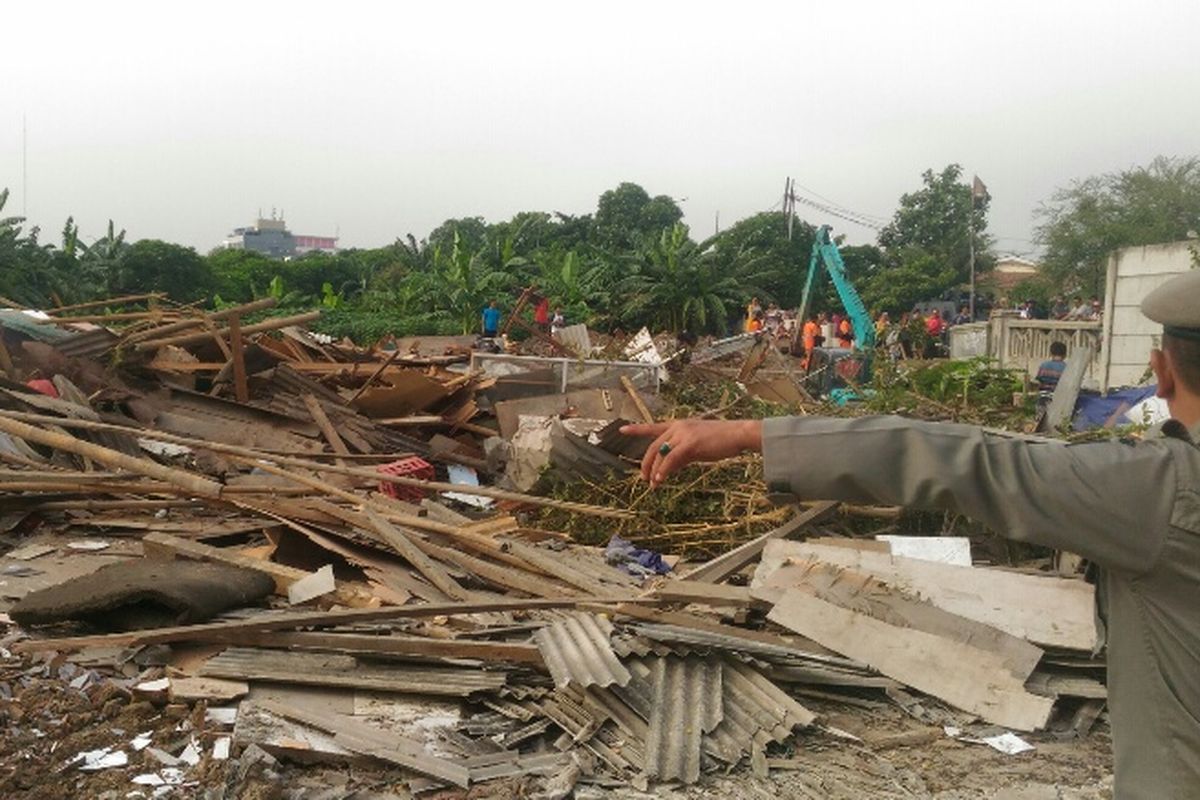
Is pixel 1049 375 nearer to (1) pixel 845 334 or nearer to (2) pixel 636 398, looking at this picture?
(2) pixel 636 398

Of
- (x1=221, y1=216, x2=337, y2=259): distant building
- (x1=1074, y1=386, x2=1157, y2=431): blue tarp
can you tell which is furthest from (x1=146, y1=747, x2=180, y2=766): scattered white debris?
(x1=221, y1=216, x2=337, y2=259): distant building

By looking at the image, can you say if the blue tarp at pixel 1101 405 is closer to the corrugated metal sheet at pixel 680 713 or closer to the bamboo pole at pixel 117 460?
the corrugated metal sheet at pixel 680 713

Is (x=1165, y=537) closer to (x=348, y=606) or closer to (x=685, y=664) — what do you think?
(x=685, y=664)

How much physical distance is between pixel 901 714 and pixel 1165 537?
11.0ft

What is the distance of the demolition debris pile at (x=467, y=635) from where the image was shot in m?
3.81

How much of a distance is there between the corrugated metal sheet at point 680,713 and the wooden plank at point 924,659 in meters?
0.64

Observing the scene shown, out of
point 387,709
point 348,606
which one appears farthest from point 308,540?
point 387,709

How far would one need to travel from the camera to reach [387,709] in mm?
4051

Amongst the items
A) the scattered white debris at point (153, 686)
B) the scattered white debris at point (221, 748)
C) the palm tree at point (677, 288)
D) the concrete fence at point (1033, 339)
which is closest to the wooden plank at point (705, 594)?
the scattered white debris at point (221, 748)

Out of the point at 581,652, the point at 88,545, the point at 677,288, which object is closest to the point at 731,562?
the point at 581,652

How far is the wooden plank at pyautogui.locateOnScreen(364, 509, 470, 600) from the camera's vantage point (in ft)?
16.9

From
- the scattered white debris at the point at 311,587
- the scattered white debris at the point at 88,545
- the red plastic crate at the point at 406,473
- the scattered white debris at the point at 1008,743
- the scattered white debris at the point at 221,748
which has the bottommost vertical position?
the scattered white debris at the point at 1008,743

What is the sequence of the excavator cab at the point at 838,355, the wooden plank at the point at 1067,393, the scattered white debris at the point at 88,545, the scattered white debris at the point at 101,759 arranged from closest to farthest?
the scattered white debris at the point at 101,759
the scattered white debris at the point at 88,545
the wooden plank at the point at 1067,393
the excavator cab at the point at 838,355

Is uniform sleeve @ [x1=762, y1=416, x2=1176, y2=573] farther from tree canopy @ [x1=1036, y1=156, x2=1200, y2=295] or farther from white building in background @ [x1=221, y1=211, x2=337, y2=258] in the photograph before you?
white building in background @ [x1=221, y1=211, x2=337, y2=258]
